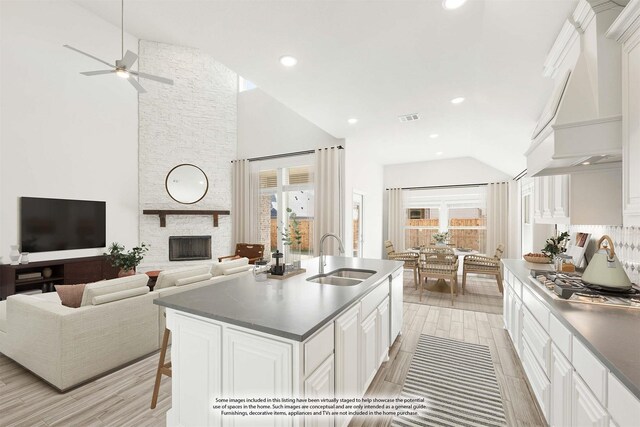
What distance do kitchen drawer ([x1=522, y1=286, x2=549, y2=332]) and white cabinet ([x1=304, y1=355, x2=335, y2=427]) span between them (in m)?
1.39

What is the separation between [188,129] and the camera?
20.8 feet

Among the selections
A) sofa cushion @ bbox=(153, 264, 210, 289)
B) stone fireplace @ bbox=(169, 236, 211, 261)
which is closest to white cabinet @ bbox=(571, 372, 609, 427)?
sofa cushion @ bbox=(153, 264, 210, 289)

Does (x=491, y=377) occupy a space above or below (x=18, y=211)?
below

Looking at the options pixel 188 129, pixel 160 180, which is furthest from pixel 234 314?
pixel 188 129

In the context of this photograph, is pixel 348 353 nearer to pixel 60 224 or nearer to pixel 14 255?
pixel 14 255

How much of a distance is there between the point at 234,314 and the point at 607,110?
2.27m

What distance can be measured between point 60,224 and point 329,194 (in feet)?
15.5

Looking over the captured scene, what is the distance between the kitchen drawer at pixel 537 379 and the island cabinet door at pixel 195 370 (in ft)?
6.44

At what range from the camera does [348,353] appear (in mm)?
1660

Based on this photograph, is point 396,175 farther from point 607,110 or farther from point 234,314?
point 234,314

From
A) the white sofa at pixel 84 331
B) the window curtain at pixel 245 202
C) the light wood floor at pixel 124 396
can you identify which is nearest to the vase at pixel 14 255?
the white sofa at pixel 84 331

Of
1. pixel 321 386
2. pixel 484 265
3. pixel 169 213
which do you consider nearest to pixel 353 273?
pixel 321 386

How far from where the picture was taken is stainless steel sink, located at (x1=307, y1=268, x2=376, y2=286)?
Answer: 8.01 feet

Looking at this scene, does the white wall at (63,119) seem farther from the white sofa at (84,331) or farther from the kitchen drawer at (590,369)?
the kitchen drawer at (590,369)
